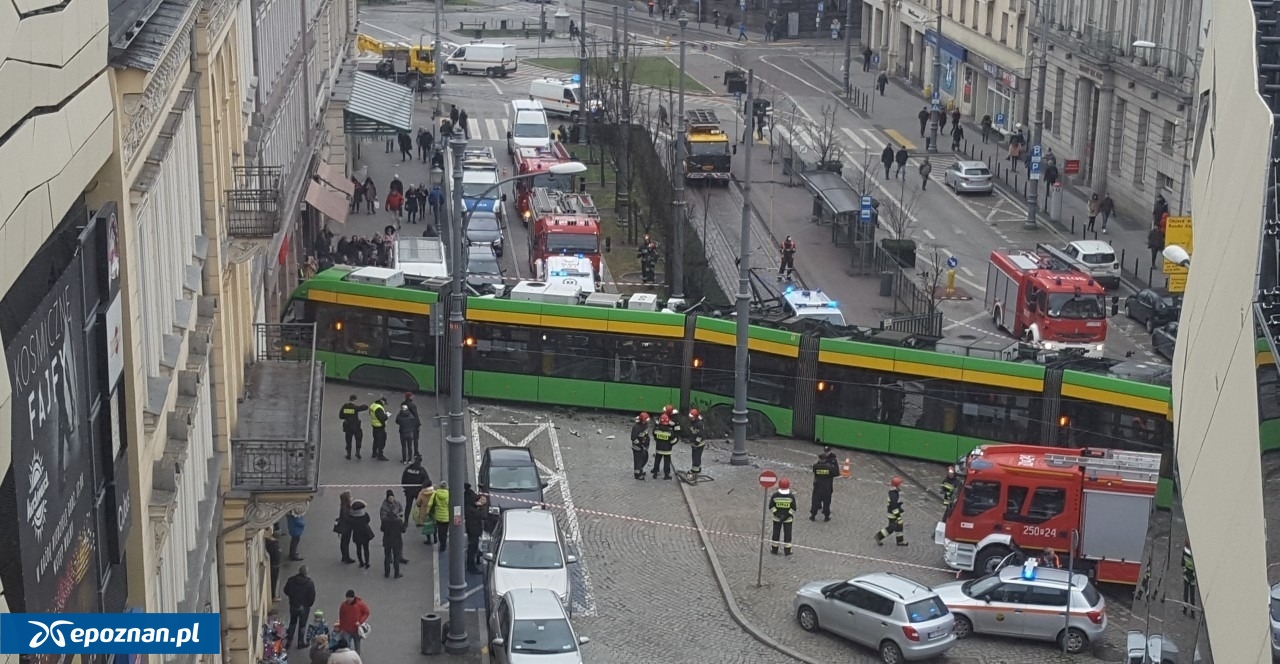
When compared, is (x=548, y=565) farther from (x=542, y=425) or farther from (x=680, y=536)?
(x=542, y=425)

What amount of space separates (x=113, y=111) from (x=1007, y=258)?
37020mm

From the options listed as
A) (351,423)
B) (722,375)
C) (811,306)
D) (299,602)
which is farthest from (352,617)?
(811,306)

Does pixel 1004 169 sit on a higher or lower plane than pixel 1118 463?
lower

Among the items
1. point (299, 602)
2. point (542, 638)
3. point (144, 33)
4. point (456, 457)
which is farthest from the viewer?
point (456, 457)

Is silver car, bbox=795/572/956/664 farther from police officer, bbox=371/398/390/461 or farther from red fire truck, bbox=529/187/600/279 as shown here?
red fire truck, bbox=529/187/600/279

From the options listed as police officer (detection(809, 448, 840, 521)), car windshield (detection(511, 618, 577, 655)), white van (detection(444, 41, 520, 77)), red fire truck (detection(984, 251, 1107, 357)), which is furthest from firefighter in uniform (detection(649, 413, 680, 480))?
white van (detection(444, 41, 520, 77))

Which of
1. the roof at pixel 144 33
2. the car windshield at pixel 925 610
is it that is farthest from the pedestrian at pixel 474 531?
the roof at pixel 144 33

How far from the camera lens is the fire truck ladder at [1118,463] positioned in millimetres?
32562

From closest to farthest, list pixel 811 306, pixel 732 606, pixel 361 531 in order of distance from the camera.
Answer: pixel 732 606, pixel 361 531, pixel 811 306

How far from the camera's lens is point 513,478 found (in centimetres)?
3600

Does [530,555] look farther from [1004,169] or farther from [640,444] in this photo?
[1004,169]

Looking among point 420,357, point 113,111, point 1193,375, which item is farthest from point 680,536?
point 113,111

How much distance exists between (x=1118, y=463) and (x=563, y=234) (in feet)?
81.2

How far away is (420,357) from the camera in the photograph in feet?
143
